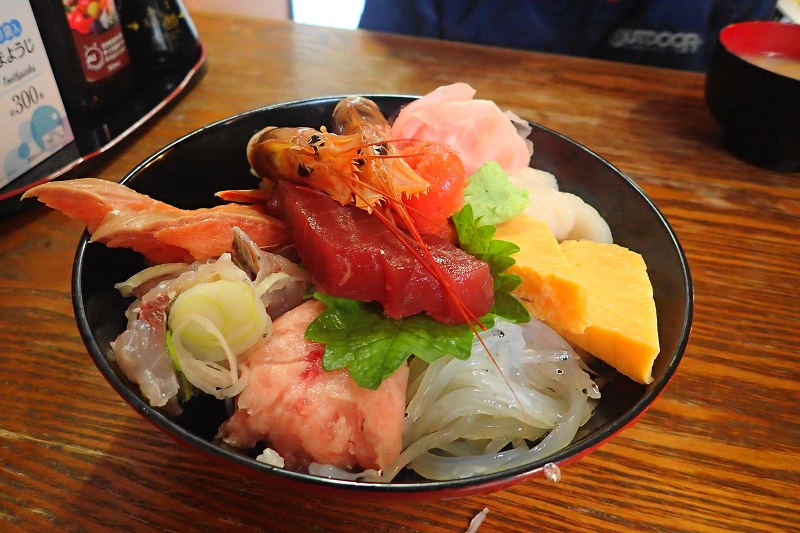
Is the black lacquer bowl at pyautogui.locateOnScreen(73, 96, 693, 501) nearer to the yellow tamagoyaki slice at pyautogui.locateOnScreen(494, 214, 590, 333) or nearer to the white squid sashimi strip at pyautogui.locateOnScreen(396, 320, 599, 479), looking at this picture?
the white squid sashimi strip at pyautogui.locateOnScreen(396, 320, 599, 479)

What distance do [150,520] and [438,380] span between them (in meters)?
0.54

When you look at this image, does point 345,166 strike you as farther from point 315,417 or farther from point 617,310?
point 617,310

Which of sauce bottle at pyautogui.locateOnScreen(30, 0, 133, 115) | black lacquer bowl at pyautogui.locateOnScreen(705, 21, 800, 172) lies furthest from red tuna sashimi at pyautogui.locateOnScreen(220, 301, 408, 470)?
black lacquer bowl at pyautogui.locateOnScreen(705, 21, 800, 172)

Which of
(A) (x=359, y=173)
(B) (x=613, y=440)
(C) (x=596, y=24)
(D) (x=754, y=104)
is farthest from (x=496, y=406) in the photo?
(C) (x=596, y=24)

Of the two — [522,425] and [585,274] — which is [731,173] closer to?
[585,274]

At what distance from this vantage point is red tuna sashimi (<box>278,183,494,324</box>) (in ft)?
3.26

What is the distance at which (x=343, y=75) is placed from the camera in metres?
2.51

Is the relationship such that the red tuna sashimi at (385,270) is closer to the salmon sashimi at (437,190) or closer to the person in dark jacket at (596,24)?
the salmon sashimi at (437,190)

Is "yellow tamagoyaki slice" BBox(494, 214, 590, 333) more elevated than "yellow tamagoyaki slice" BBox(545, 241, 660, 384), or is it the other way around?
"yellow tamagoyaki slice" BBox(494, 214, 590, 333)

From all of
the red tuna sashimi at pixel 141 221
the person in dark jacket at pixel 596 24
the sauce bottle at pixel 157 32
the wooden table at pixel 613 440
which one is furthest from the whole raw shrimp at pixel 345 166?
the person in dark jacket at pixel 596 24

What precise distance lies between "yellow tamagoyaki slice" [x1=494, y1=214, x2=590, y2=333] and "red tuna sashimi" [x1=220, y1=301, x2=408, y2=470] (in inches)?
12.3

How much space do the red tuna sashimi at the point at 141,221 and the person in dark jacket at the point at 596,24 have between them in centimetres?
223

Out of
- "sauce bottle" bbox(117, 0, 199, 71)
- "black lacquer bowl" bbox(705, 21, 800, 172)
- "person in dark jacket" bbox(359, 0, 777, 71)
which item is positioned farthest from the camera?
"person in dark jacket" bbox(359, 0, 777, 71)

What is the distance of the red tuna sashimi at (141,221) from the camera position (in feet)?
3.48
